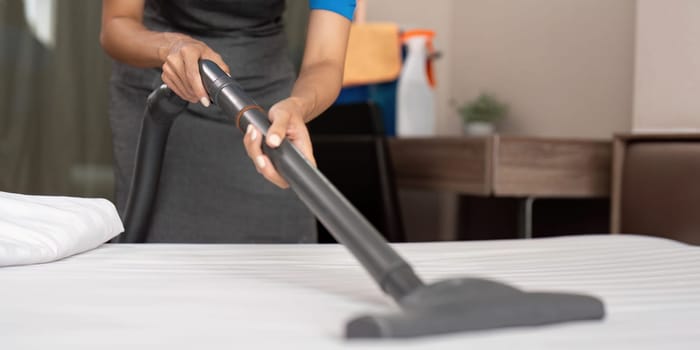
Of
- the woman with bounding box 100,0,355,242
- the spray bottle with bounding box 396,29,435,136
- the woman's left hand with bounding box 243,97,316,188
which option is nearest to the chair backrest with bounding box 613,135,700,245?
the woman with bounding box 100,0,355,242

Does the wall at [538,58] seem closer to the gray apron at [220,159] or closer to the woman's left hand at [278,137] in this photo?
the gray apron at [220,159]

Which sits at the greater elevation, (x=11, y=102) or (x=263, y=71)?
(x=263, y=71)

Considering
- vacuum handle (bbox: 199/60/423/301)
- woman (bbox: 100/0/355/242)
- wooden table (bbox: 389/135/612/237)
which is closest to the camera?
vacuum handle (bbox: 199/60/423/301)

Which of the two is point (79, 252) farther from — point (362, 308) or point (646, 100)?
point (646, 100)

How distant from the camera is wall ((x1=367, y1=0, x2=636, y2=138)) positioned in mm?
2826

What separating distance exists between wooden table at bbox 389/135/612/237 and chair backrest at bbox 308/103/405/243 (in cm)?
24

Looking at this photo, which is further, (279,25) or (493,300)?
(279,25)

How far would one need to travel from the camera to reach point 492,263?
124 centimetres

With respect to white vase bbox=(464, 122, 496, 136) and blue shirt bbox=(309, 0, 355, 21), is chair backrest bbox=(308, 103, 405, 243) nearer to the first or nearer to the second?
white vase bbox=(464, 122, 496, 136)

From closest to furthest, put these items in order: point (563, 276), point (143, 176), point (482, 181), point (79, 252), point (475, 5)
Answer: point (563, 276) → point (79, 252) → point (143, 176) → point (482, 181) → point (475, 5)

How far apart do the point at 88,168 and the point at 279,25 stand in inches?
59.7

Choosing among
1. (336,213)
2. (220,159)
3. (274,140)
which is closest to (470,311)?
(336,213)

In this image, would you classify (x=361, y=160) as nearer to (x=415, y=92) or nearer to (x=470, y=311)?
(x=415, y=92)

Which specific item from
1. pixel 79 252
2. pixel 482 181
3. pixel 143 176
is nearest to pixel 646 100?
pixel 482 181
